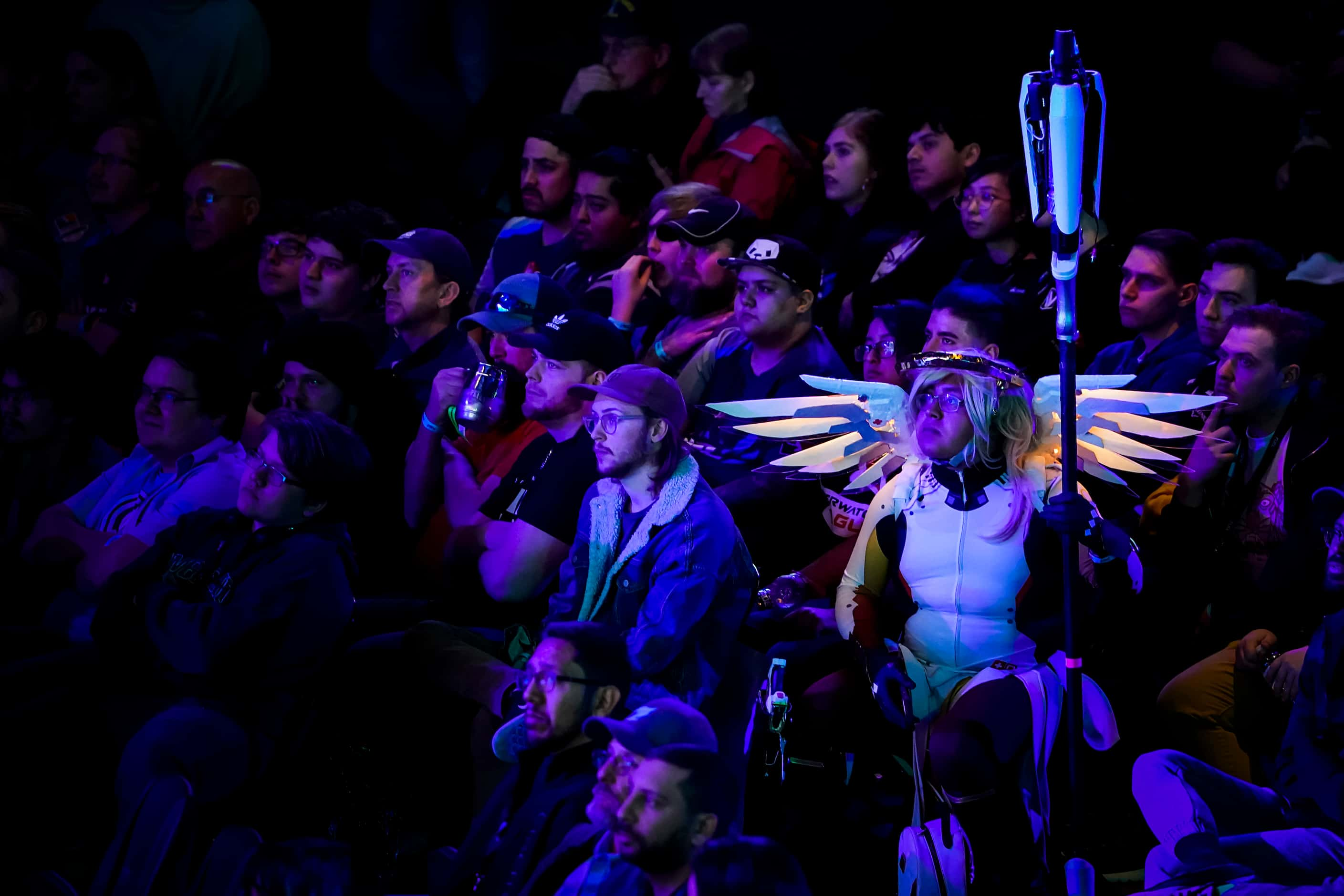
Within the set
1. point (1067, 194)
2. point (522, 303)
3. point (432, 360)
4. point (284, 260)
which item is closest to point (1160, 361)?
point (1067, 194)

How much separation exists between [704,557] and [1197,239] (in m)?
2.18

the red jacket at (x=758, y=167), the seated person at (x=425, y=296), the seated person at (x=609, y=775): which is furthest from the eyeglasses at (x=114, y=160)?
the seated person at (x=609, y=775)

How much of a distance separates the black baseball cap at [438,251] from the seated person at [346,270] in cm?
15

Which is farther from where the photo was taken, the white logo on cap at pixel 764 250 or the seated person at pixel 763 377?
the white logo on cap at pixel 764 250

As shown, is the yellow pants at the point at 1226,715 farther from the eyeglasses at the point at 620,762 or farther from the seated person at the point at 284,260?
the seated person at the point at 284,260

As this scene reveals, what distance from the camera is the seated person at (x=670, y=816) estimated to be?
3.33 metres

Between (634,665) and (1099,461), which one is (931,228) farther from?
→ (634,665)

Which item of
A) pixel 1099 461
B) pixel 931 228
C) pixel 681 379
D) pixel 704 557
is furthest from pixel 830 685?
pixel 931 228

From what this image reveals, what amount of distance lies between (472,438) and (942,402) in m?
1.65

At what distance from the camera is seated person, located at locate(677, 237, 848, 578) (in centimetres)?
434

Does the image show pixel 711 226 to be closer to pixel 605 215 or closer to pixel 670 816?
pixel 605 215

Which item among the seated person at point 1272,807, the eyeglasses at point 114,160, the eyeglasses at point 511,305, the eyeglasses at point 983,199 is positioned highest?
the eyeglasses at point 114,160

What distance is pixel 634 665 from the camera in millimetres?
3672

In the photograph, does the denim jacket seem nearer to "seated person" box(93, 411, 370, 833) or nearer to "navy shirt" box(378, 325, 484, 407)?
"seated person" box(93, 411, 370, 833)
